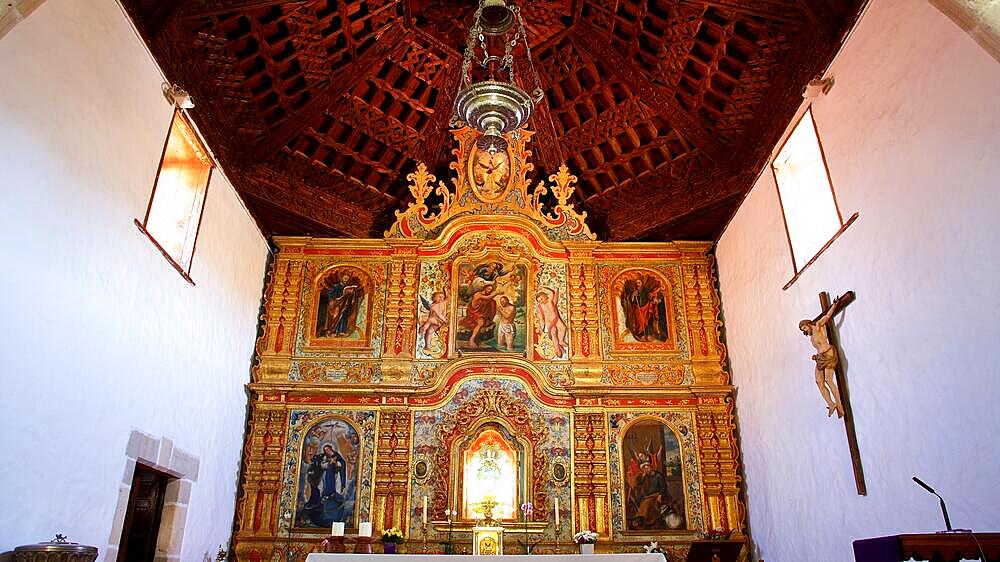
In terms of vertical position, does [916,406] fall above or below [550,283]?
below

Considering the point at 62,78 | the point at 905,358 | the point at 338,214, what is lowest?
the point at 905,358

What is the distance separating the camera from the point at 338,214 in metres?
12.4

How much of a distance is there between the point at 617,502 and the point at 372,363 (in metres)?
4.33

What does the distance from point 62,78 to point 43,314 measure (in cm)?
215

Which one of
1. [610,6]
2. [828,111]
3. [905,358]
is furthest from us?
[610,6]

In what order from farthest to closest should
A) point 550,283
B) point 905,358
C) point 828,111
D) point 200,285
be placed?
point 550,283, point 200,285, point 828,111, point 905,358

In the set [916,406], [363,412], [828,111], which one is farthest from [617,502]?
[828,111]

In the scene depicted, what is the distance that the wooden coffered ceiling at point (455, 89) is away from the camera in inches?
352

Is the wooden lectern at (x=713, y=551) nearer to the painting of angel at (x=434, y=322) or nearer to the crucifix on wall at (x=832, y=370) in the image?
the crucifix on wall at (x=832, y=370)

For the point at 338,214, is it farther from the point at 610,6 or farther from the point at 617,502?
the point at 617,502

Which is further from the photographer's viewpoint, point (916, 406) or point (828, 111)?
point (828, 111)

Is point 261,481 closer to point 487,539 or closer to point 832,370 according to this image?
point 487,539

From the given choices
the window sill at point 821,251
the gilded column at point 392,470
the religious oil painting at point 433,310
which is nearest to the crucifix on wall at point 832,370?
the window sill at point 821,251

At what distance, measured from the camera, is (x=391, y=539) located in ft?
32.7
